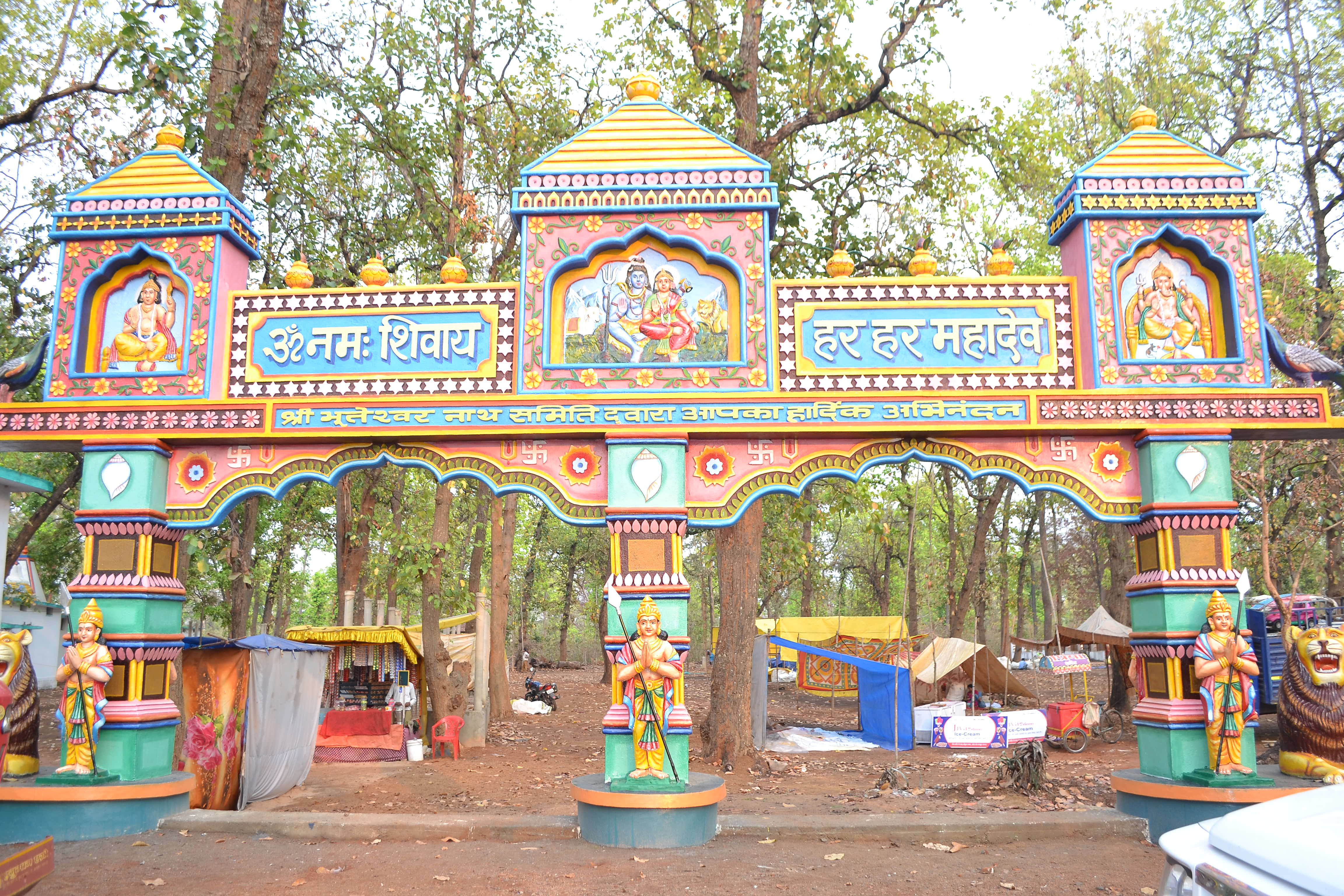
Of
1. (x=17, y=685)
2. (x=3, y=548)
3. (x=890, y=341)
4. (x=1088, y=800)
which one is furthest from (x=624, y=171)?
(x=3, y=548)

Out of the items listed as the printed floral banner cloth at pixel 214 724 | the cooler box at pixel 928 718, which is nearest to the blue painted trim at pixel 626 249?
the printed floral banner cloth at pixel 214 724

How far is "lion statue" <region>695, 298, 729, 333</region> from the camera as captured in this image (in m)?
8.21

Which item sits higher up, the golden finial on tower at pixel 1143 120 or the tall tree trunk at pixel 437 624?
the golden finial on tower at pixel 1143 120

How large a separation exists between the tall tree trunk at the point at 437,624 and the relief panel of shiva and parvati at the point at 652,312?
25.5 ft

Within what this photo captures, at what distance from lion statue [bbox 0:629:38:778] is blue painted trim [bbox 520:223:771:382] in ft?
14.4

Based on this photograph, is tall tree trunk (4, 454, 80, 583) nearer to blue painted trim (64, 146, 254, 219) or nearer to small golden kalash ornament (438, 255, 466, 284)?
blue painted trim (64, 146, 254, 219)

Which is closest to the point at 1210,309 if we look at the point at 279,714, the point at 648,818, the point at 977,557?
the point at 648,818

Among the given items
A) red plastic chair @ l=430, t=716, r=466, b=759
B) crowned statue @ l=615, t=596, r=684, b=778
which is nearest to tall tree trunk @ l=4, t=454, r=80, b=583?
red plastic chair @ l=430, t=716, r=466, b=759

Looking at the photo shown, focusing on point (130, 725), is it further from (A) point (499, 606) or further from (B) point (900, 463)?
(A) point (499, 606)

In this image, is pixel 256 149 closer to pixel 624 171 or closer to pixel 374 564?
pixel 624 171

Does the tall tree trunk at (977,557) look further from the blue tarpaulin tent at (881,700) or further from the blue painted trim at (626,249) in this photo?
the blue painted trim at (626,249)

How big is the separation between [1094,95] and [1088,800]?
14608mm

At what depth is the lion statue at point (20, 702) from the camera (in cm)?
745

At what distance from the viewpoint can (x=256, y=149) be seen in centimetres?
1092
